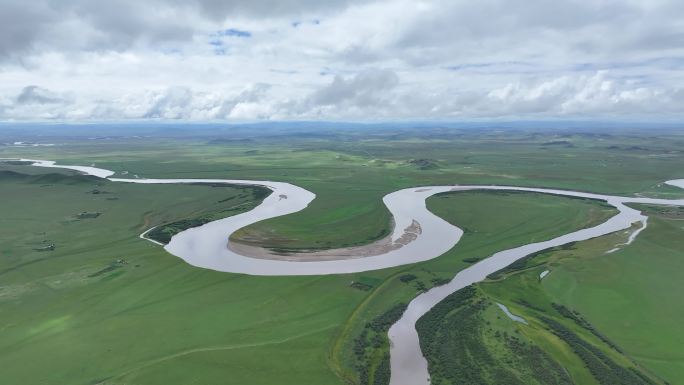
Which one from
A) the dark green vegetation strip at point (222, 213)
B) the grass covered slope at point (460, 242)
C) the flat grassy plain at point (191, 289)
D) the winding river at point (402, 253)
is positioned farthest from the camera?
the dark green vegetation strip at point (222, 213)

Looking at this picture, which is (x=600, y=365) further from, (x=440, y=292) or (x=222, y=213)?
(x=222, y=213)

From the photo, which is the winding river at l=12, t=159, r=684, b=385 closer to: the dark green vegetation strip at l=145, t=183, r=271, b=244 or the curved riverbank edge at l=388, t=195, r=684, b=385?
the curved riverbank edge at l=388, t=195, r=684, b=385

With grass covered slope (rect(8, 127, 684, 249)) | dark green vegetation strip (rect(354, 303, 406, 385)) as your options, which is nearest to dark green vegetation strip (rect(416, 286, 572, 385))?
dark green vegetation strip (rect(354, 303, 406, 385))

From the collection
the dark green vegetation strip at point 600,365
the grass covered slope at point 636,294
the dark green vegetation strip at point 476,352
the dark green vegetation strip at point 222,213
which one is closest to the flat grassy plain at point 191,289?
the grass covered slope at point 636,294

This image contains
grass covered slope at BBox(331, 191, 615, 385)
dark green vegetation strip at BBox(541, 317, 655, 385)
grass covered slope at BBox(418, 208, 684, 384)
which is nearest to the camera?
dark green vegetation strip at BBox(541, 317, 655, 385)

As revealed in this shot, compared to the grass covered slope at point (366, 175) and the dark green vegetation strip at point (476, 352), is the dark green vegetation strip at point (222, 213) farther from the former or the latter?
the dark green vegetation strip at point (476, 352)

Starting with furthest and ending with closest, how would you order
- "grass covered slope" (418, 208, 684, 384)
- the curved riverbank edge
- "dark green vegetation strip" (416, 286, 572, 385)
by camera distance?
the curved riverbank edge
"grass covered slope" (418, 208, 684, 384)
"dark green vegetation strip" (416, 286, 572, 385)

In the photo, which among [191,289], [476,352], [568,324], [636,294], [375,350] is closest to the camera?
[476,352]

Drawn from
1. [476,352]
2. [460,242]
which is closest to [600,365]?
[476,352]

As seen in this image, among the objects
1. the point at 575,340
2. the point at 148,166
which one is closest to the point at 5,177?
the point at 148,166
